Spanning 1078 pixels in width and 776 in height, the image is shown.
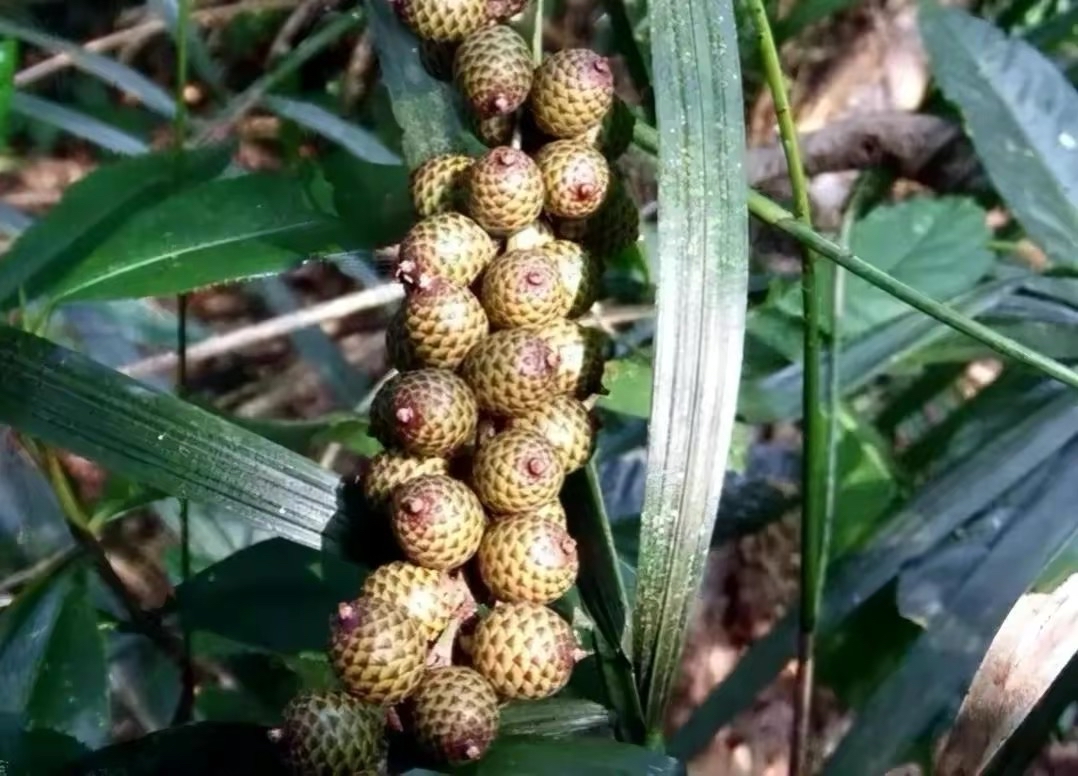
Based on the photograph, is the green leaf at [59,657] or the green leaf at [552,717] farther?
the green leaf at [59,657]

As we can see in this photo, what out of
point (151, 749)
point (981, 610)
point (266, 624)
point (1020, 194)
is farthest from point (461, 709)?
point (1020, 194)

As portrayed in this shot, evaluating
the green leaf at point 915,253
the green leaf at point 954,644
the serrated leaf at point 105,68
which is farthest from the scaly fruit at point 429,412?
the serrated leaf at point 105,68

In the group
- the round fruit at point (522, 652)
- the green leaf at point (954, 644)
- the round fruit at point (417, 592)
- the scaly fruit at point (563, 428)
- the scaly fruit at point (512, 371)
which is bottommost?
the green leaf at point (954, 644)

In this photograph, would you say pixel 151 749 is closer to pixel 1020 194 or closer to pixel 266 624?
pixel 266 624


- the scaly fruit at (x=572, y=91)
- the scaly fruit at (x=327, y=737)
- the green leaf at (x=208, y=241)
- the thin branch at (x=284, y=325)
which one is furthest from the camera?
the thin branch at (x=284, y=325)

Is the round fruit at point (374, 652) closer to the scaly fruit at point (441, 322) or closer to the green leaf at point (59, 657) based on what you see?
the scaly fruit at point (441, 322)

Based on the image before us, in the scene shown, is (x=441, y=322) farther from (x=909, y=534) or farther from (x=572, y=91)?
(x=909, y=534)

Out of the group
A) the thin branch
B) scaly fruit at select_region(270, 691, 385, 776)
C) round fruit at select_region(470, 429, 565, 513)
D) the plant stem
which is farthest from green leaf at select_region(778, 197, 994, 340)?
scaly fruit at select_region(270, 691, 385, 776)

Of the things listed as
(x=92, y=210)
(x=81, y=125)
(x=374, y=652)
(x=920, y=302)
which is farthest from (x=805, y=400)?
(x=81, y=125)
